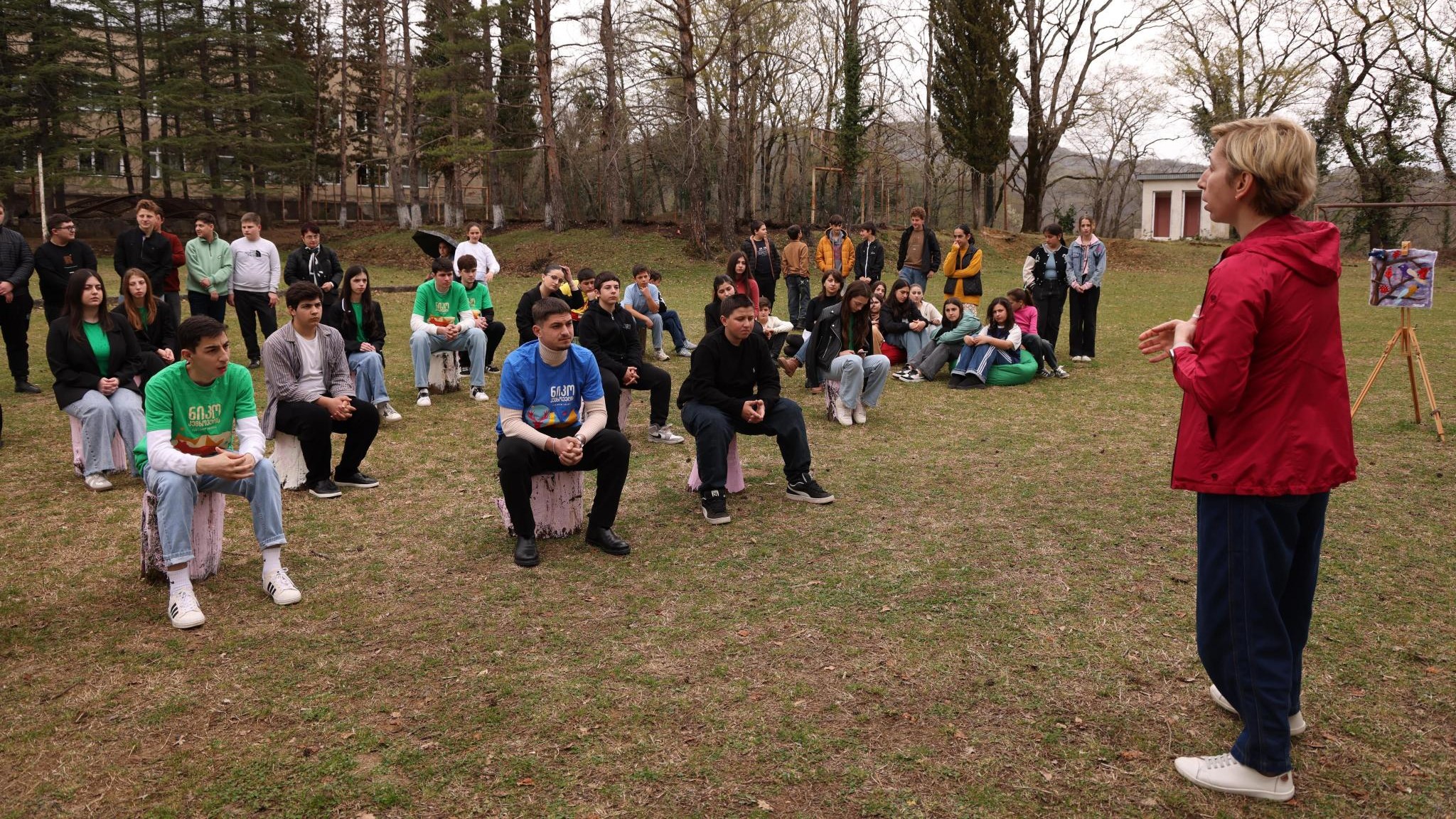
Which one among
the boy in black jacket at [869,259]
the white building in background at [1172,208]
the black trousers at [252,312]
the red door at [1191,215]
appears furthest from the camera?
the red door at [1191,215]

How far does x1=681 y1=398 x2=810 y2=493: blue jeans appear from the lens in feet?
19.2

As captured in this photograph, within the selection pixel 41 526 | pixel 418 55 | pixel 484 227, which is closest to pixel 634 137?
pixel 484 227

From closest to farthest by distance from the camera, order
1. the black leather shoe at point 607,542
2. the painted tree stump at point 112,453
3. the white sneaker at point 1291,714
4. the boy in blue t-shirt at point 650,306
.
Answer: the white sneaker at point 1291,714, the black leather shoe at point 607,542, the painted tree stump at point 112,453, the boy in blue t-shirt at point 650,306

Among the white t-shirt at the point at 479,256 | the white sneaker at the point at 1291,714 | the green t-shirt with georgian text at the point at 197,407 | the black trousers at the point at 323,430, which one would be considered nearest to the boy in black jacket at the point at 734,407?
the black trousers at the point at 323,430

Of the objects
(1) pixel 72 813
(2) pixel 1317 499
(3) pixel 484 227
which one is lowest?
(1) pixel 72 813

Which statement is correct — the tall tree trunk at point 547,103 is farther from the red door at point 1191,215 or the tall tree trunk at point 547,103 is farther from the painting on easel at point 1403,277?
the red door at point 1191,215

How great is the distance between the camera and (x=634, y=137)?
109 feet

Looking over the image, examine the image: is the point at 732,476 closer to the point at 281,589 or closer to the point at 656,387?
the point at 656,387

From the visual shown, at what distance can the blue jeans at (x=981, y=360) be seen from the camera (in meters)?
10.3

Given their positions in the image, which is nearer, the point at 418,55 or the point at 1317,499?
the point at 1317,499

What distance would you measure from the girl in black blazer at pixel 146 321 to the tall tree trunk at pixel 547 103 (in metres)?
20.4

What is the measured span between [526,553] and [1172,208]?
43.1 metres

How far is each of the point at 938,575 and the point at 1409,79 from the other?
120 feet

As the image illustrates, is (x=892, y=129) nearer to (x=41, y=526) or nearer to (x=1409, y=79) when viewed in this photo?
(x=1409, y=79)
